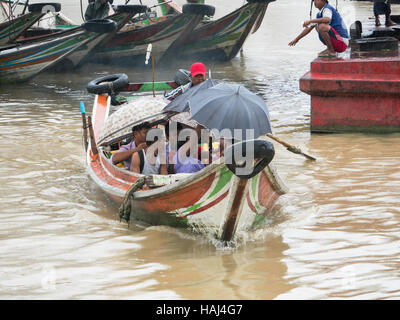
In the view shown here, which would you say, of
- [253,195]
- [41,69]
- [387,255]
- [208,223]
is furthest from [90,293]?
[41,69]

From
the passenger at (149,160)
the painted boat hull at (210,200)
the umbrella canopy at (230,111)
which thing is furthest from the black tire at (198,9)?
the umbrella canopy at (230,111)

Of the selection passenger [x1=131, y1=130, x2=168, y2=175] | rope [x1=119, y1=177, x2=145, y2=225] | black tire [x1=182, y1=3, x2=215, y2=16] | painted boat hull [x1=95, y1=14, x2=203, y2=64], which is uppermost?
black tire [x1=182, y1=3, x2=215, y2=16]

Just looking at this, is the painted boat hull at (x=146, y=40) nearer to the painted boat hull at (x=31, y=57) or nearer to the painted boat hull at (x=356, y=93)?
the painted boat hull at (x=31, y=57)

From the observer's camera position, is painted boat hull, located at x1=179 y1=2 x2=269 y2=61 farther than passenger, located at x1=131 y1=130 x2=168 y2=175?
Yes

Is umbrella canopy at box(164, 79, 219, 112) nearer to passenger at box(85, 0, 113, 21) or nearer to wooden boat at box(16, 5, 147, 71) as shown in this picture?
wooden boat at box(16, 5, 147, 71)

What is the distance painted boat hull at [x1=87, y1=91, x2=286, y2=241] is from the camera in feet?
13.7

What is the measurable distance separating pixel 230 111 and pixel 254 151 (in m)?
0.73

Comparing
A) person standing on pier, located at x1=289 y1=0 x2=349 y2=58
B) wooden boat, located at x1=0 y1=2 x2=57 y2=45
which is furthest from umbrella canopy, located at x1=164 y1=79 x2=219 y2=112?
wooden boat, located at x1=0 y1=2 x2=57 y2=45

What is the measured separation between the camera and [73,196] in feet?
19.1

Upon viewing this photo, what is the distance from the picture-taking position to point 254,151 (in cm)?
379

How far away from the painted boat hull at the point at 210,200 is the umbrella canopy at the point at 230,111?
13.9 inches

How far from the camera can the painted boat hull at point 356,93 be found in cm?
685

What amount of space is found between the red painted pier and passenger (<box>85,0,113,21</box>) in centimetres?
778

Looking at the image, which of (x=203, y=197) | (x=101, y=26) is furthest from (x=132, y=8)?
(x=203, y=197)
